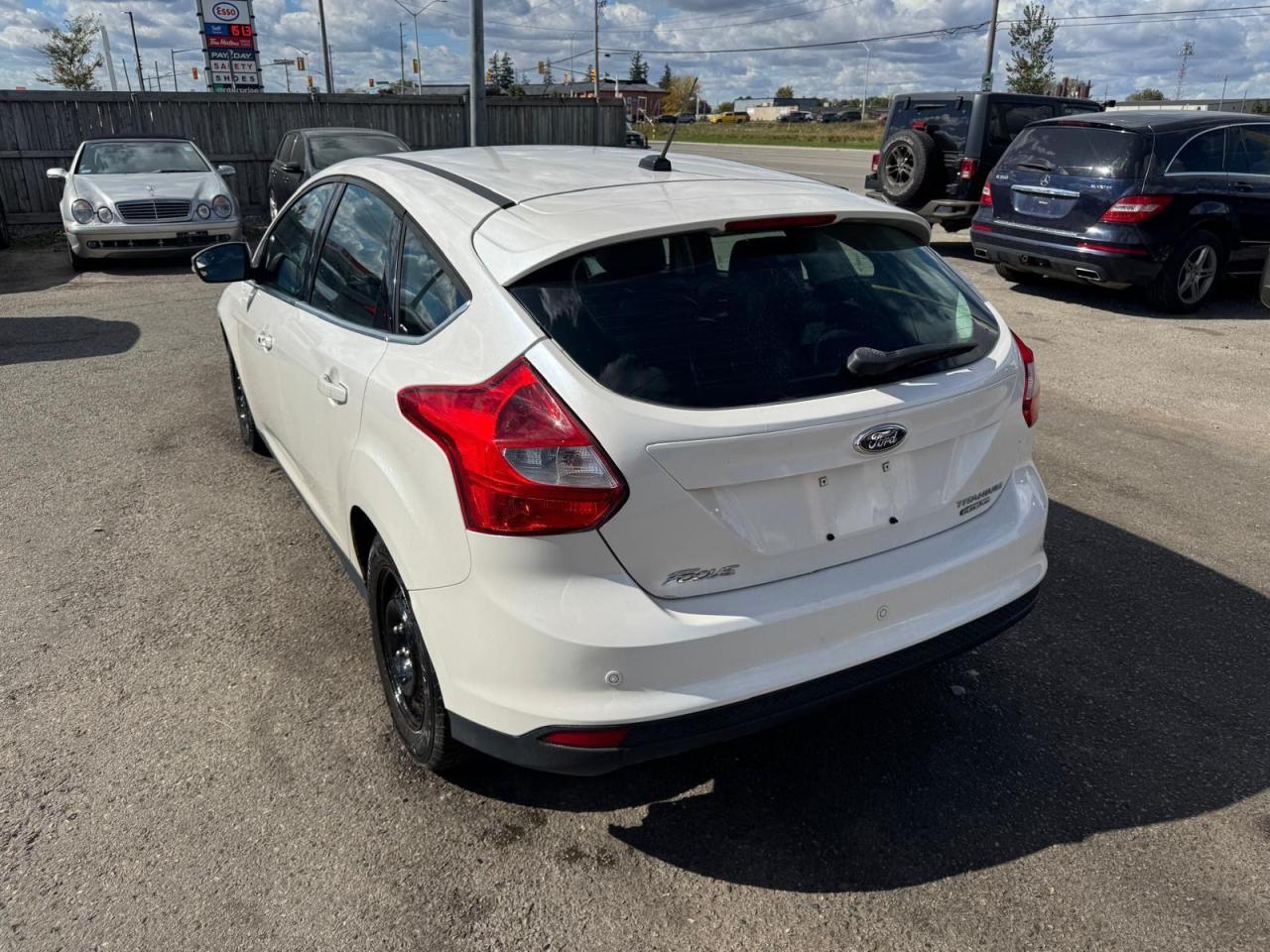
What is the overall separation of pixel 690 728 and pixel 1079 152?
894cm

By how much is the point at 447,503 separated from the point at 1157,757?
7.53ft

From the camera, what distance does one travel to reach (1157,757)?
2.92m

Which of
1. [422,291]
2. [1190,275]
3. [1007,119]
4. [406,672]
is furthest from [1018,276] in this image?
[406,672]

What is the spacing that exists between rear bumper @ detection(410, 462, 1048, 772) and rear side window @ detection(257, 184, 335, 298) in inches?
76.1

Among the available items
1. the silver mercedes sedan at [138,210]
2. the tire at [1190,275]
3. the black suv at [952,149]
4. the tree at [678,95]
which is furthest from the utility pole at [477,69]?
the tree at [678,95]

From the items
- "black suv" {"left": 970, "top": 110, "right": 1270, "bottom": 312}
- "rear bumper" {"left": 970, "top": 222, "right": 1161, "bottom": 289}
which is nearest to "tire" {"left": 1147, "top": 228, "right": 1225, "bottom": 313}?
"black suv" {"left": 970, "top": 110, "right": 1270, "bottom": 312}

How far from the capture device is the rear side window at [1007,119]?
12297mm

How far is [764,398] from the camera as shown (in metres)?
2.31

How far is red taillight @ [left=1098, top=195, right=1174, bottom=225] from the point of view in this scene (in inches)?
341

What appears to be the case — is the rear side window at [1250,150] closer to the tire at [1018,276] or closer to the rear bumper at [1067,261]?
the rear bumper at [1067,261]

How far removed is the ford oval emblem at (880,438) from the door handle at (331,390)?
154 cm

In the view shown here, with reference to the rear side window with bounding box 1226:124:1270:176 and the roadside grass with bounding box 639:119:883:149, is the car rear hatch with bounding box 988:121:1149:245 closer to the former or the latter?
the rear side window with bounding box 1226:124:1270:176

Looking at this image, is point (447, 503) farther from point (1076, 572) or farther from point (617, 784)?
point (1076, 572)

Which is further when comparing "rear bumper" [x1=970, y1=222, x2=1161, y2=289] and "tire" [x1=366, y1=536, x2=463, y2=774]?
"rear bumper" [x1=970, y1=222, x2=1161, y2=289]
